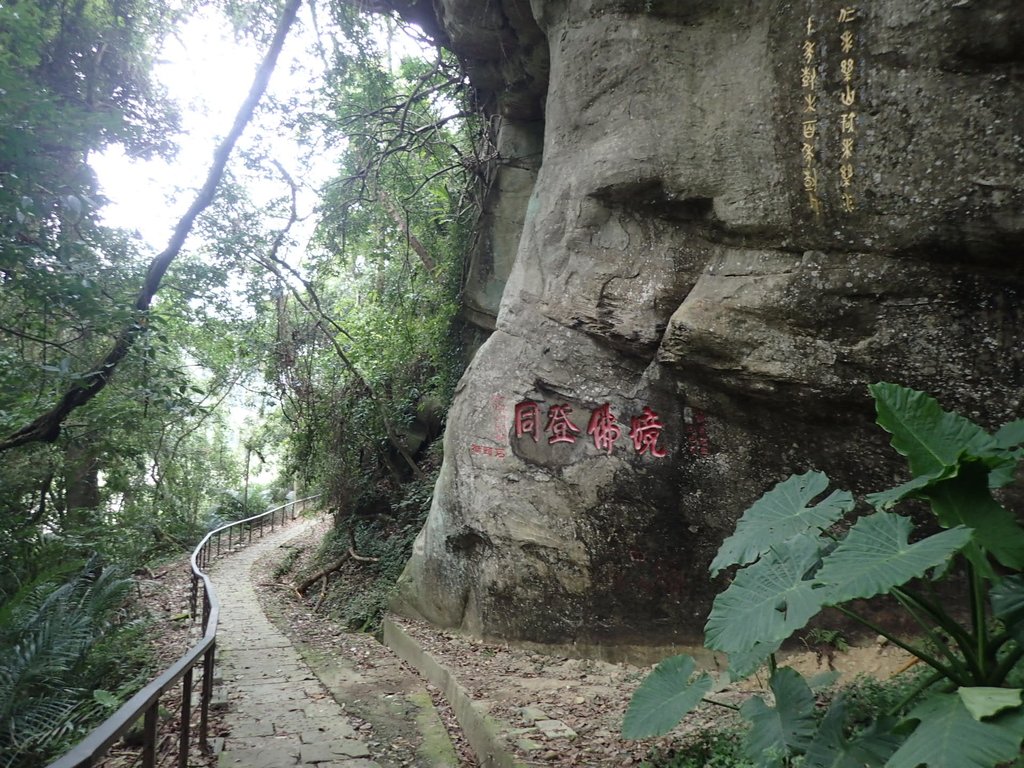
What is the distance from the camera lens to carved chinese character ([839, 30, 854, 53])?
4.39m

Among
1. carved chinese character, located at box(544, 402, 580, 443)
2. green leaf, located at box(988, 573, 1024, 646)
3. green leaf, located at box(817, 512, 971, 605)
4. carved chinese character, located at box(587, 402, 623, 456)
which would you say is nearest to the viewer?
green leaf, located at box(817, 512, 971, 605)

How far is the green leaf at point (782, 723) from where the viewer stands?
235 centimetres

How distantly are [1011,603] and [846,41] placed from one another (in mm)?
3840

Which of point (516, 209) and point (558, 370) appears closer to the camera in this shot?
point (558, 370)

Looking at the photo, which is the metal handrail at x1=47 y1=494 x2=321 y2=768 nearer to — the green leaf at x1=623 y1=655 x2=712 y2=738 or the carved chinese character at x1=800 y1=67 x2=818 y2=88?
the green leaf at x1=623 y1=655 x2=712 y2=738

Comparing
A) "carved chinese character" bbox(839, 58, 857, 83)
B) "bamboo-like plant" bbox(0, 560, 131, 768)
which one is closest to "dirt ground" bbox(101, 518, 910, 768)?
"bamboo-like plant" bbox(0, 560, 131, 768)

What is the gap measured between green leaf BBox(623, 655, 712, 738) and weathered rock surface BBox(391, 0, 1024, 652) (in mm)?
2181

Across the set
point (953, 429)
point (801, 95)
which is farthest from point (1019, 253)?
point (953, 429)

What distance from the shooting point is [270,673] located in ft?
19.7

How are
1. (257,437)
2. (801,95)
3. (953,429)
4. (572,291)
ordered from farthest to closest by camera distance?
(257,437), (572,291), (801,95), (953,429)

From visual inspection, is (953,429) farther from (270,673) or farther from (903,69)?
(270,673)

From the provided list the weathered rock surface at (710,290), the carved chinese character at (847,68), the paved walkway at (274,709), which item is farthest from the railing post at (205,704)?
the carved chinese character at (847,68)

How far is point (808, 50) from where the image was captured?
459 cm

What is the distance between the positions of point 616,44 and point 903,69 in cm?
250
